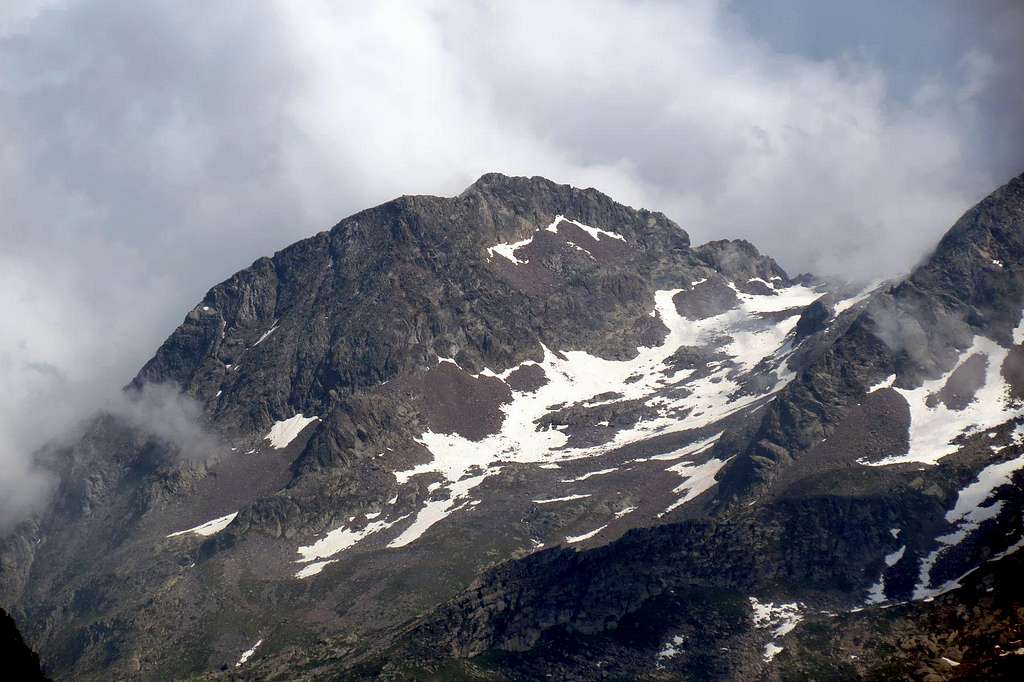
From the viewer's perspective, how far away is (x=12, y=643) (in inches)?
4673

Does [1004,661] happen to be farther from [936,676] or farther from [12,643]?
[12,643]

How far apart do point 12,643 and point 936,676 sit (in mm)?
142336

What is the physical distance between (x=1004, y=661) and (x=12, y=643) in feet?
469

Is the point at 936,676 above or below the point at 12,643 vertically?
below

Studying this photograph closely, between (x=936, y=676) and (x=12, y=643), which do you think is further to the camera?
(x=936, y=676)

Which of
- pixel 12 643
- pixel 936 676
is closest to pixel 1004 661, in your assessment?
pixel 936 676

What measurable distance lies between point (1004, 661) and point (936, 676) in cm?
1249

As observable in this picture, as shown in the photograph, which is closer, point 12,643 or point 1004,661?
point 12,643

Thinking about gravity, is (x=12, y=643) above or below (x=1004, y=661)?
above

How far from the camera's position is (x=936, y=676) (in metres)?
199
